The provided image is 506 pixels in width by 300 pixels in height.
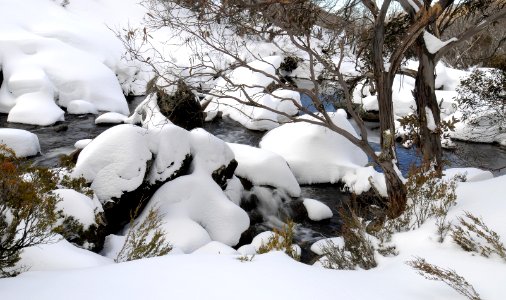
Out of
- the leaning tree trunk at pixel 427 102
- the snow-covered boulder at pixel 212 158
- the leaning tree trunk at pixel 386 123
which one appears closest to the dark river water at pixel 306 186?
the leaning tree trunk at pixel 427 102

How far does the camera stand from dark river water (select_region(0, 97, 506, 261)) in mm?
7996

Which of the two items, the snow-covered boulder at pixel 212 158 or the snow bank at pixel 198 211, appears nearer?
the snow bank at pixel 198 211

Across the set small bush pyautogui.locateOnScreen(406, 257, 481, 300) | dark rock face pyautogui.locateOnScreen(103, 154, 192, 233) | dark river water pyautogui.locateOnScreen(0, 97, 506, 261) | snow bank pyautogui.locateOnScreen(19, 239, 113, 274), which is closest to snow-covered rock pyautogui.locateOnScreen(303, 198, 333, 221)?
dark river water pyautogui.locateOnScreen(0, 97, 506, 261)

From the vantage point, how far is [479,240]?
3359 millimetres

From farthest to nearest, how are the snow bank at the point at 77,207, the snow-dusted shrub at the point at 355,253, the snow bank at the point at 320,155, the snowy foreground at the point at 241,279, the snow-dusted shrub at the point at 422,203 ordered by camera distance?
the snow bank at the point at 320,155 → the snow bank at the point at 77,207 → the snow-dusted shrub at the point at 422,203 → the snow-dusted shrub at the point at 355,253 → the snowy foreground at the point at 241,279

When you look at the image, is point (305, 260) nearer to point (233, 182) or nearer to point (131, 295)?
point (233, 182)

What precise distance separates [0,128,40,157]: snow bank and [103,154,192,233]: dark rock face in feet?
13.2

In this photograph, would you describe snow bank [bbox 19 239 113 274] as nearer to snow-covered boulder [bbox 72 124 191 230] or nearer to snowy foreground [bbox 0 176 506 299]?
snowy foreground [bbox 0 176 506 299]

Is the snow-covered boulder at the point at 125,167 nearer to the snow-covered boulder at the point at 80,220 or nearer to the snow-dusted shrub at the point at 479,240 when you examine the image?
the snow-covered boulder at the point at 80,220

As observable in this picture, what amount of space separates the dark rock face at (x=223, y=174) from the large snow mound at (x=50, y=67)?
700 cm

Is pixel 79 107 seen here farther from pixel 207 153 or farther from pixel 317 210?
pixel 317 210

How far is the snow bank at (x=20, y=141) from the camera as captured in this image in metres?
8.77

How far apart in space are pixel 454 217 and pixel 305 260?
310 cm

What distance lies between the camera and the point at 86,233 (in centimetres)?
524
